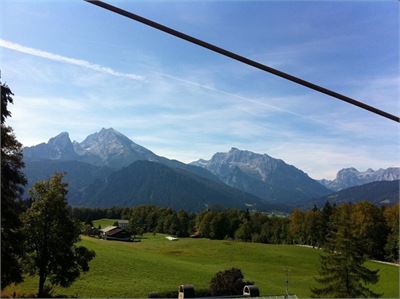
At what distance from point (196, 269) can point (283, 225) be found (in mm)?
65547

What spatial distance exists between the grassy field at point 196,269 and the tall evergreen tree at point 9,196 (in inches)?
A: 470

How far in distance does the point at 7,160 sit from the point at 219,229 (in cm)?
12713

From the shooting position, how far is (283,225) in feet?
454

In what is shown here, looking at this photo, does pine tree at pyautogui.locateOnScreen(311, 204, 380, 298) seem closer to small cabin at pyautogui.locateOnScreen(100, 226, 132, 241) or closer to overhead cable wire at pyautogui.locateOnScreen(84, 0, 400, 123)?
overhead cable wire at pyautogui.locateOnScreen(84, 0, 400, 123)

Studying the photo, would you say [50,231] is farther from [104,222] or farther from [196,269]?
[104,222]

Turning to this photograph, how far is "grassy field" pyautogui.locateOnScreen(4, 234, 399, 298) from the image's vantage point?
183 feet

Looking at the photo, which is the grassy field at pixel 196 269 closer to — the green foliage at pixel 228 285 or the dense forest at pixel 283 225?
the green foliage at pixel 228 285

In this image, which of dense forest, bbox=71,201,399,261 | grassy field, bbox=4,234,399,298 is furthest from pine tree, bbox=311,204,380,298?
dense forest, bbox=71,201,399,261

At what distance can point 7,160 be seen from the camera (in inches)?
920

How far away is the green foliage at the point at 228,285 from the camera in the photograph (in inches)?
2060

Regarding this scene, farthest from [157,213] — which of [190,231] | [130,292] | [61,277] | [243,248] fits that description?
[61,277]

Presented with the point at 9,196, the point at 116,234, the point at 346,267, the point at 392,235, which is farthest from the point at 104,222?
the point at 9,196

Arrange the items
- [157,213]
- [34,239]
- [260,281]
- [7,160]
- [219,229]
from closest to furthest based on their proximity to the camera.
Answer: [7,160]
[34,239]
[260,281]
[219,229]
[157,213]

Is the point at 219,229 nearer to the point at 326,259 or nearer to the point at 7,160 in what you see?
the point at 326,259
